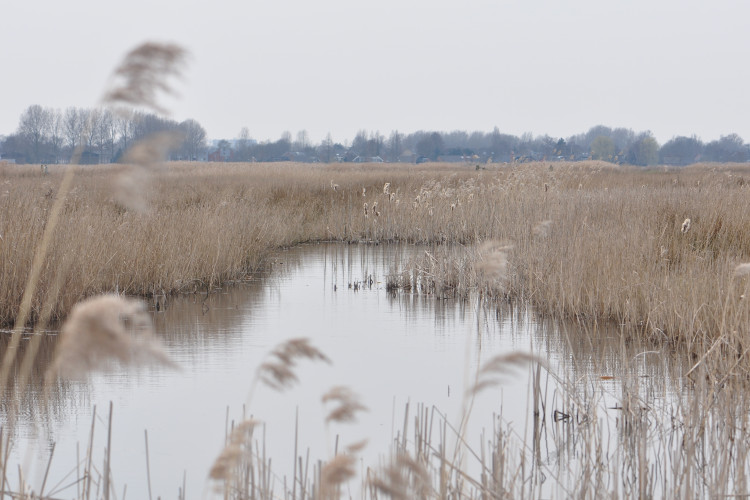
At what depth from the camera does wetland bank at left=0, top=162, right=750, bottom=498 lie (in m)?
→ 3.21

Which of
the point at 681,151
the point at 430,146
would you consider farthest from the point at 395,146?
the point at 681,151

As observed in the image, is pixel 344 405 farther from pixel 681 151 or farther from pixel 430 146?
pixel 681 151

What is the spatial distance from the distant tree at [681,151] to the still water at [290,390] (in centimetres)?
8071

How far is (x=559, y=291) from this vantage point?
23.6 ft

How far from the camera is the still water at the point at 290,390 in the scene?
12.5 feet

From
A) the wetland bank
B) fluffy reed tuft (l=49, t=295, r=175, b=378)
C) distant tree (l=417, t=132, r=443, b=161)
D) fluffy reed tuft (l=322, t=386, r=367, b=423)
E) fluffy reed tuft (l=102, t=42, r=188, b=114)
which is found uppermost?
distant tree (l=417, t=132, r=443, b=161)

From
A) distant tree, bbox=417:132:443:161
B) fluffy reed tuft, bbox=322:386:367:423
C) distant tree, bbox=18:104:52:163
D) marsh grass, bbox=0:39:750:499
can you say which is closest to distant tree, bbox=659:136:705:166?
distant tree, bbox=417:132:443:161

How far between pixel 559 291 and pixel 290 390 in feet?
10.5

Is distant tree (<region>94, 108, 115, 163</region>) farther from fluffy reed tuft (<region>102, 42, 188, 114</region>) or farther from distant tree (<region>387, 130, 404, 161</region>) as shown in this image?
distant tree (<region>387, 130, 404, 161</region>)

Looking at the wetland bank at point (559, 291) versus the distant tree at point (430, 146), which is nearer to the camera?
the wetland bank at point (559, 291)

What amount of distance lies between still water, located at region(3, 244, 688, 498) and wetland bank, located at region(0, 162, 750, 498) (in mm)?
105

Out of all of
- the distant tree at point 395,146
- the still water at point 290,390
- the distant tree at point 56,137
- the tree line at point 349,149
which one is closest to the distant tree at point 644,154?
the tree line at point 349,149

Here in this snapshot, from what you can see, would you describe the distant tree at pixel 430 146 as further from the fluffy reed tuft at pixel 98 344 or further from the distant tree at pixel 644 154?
the fluffy reed tuft at pixel 98 344

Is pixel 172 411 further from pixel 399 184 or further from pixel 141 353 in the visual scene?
pixel 399 184
